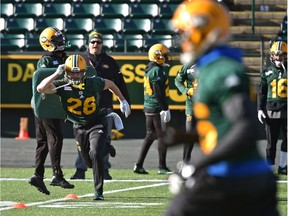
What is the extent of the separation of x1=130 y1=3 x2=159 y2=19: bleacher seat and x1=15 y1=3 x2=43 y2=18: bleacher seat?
2.12m

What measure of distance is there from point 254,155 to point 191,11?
793 millimetres

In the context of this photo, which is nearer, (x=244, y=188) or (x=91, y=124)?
(x=244, y=188)

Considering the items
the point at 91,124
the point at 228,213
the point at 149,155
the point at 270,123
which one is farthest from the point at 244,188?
the point at 149,155

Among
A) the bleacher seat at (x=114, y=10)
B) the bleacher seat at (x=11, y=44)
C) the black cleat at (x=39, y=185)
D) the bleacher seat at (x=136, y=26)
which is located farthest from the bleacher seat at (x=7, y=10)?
the black cleat at (x=39, y=185)

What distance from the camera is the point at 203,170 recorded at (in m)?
5.13

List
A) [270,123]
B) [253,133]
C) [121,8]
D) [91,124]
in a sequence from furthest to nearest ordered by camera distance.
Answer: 1. [121,8]
2. [270,123]
3. [91,124]
4. [253,133]

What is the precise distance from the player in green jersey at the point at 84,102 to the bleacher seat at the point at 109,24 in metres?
10.7

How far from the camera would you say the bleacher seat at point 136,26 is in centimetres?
2225

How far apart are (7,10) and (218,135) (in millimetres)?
18406

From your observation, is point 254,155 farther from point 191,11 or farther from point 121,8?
point 121,8

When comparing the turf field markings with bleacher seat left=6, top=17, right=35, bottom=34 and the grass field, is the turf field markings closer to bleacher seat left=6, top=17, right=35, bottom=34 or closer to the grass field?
the grass field

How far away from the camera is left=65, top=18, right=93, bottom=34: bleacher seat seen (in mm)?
22312

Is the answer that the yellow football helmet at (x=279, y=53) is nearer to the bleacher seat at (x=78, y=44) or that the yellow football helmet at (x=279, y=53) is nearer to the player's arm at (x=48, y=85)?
the player's arm at (x=48, y=85)

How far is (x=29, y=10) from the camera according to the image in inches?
909
